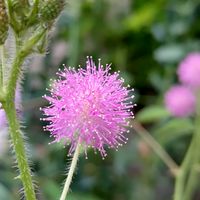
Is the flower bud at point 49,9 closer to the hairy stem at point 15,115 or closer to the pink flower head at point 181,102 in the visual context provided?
the hairy stem at point 15,115

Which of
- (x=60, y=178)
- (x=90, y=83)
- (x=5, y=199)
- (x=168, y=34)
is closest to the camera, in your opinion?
(x=90, y=83)

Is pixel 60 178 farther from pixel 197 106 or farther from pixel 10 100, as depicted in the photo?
pixel 10 100

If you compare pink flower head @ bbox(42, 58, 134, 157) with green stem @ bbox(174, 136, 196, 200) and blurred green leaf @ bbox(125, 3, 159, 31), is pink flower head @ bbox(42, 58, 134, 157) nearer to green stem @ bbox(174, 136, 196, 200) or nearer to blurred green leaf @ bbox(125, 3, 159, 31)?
green stem @ bbox(174, 136, 196, 200)

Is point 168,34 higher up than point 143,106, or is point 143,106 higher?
point 168,34

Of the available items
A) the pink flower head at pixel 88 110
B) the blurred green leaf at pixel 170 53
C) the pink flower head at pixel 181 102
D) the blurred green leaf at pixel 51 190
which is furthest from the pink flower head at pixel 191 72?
the pink flower head at pixel 88 110

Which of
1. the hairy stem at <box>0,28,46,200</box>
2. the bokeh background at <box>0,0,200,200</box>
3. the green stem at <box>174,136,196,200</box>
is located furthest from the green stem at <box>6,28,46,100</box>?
the bokeh background at <box>0,0,200,200</box>

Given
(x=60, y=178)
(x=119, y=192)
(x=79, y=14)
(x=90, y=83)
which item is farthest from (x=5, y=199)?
(x=79, y=14)

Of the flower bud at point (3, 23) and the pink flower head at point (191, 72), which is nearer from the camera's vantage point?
the flower bud at point (3, 23)
